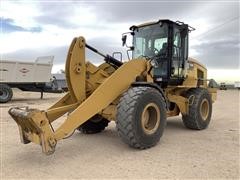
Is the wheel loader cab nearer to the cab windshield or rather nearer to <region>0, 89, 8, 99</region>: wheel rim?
the cab windshield

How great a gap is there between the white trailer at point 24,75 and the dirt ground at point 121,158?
992 cm

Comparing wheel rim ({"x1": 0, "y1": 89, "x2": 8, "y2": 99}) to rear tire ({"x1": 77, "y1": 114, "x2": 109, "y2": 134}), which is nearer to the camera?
rear tire ({"x1": 77, "y1": 114, "x2": 109, "y2": 134})

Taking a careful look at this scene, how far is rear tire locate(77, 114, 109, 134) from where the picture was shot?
772 cm

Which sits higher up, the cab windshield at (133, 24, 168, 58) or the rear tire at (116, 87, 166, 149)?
the cab windshield at (133, 24, 168, 58)

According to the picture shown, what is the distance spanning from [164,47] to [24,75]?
1152 cm

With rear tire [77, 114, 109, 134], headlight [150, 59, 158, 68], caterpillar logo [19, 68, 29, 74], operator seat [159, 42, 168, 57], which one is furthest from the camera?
caterpillar logo [19, 68, 29, 74]

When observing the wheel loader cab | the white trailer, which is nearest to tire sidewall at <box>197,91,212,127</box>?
the wheel loader cab

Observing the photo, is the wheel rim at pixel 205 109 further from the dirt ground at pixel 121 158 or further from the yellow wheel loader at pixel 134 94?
the dirt ground at pixel 121 158

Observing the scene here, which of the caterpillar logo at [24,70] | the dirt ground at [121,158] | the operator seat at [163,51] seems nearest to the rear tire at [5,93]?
the caterpillar logo at [24,70]

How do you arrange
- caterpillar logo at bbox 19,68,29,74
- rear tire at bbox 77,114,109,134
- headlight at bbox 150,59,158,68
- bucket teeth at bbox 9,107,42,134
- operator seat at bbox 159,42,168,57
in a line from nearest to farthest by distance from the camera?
bucket teeth at bbox 9,107,42,134, headlight at bbox 150,59,158,68, rear tire at bbox 77,114,109,134, operator seat at bbox 159,42,168,57, caterpillar logo at bbox 19,68,29,74

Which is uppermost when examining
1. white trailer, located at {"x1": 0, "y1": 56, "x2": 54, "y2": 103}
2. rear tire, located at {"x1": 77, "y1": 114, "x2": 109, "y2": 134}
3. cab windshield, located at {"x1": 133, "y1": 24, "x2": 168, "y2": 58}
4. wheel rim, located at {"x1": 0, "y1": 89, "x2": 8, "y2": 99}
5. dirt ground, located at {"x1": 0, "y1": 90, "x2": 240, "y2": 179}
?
cab windshield, located at {"x1": 133, "y1": 24, "x2": 168, "y2": 58}

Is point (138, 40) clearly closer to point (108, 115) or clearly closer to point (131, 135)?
point (108, 115)

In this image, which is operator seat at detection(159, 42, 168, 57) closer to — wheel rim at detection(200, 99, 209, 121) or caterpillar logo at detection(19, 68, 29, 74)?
wheel rim at detection(200, 99, 209, 121)

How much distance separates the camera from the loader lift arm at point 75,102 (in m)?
A: 5.25
